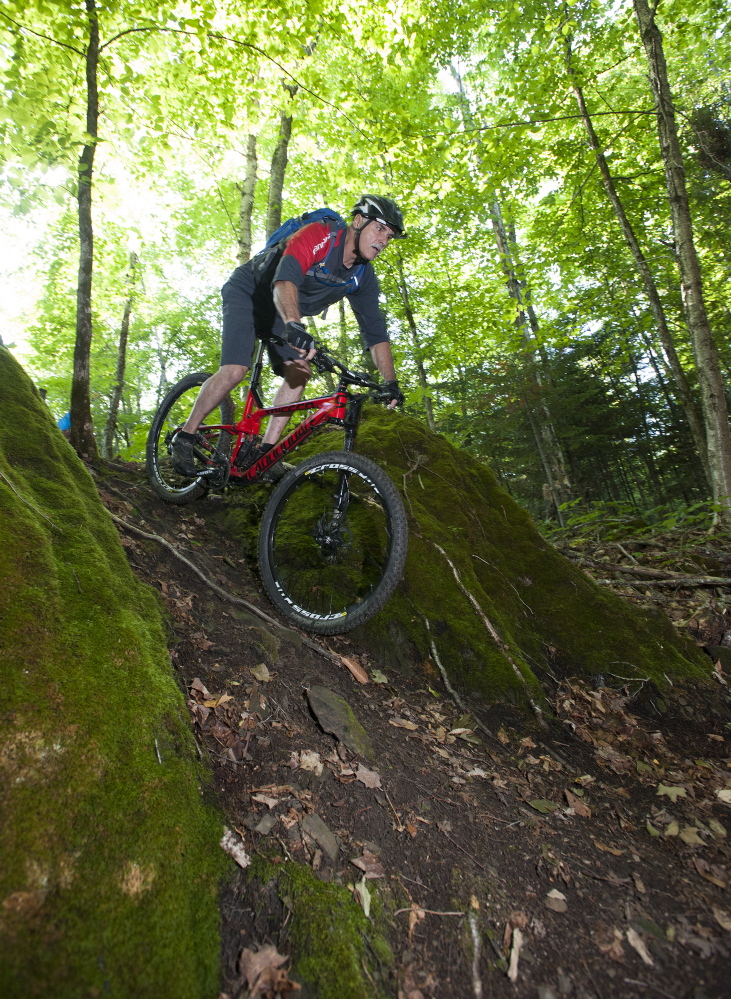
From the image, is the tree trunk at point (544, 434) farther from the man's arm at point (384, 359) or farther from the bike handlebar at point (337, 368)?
the bike handlebar at point (337, 368)

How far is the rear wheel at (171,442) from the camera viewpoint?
4.75 m

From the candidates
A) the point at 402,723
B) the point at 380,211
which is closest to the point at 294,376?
the point at 380,211

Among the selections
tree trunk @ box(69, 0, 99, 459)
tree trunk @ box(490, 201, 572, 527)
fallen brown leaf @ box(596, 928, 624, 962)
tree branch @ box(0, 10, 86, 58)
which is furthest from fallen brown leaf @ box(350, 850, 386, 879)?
tree trunk @ box(490, 201, 572, 527)

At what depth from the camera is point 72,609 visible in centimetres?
197

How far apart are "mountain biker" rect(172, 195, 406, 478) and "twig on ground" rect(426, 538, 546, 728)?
4.80 ft

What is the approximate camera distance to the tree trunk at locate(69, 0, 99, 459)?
488 centimetres

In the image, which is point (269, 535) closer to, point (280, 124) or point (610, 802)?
point (610, 802)

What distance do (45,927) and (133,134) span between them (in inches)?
290

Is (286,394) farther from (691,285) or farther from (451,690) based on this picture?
(691,285)

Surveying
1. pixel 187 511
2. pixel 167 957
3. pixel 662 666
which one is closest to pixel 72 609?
pixel 167 957

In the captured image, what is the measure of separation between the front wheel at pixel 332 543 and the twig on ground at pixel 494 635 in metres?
0.61

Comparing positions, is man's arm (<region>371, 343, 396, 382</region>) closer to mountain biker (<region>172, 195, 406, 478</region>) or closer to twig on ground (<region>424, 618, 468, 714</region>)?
mountain biker (<region>172, 195, 406, 478</region>)

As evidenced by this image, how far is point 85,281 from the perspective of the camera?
4.98 metres

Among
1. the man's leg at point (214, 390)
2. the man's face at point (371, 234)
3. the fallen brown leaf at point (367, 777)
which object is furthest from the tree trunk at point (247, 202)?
the fallen brown leaf at point (367, 777)
